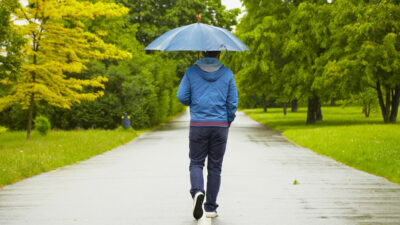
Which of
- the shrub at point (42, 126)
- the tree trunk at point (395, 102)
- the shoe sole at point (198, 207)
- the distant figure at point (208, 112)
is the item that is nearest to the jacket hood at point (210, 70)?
the distant figure at point (208, 112)

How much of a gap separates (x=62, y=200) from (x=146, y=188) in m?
1.45

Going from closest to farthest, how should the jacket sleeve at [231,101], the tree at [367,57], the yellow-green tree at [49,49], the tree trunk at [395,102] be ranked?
the jacket sleeve at [231,101] < the yellow-green tree at [49,49] < the tree at [367,57] < the tree trunk at [395,102]

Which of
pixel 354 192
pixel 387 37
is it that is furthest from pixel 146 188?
pixel 387 37

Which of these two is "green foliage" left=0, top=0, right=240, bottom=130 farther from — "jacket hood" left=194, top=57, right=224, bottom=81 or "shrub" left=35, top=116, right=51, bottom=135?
"jacket hood" left=194, top=57, right=224, bottom=81

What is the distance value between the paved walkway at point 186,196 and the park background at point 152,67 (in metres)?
2.76

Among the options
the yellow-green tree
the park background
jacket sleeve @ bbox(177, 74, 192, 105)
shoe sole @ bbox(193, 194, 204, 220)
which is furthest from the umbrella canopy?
the yellow-green tree

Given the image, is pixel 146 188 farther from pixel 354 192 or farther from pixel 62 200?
pixel 354 192

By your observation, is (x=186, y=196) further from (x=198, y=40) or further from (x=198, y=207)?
(x=198, y=40)

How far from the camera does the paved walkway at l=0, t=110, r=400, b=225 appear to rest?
5.75m

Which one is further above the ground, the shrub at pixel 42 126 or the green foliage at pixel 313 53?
the green foliage at pixel 313 53

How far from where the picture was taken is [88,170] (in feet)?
33.7

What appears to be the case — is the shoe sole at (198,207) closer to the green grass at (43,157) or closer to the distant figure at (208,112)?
the distant figure at (208,112)

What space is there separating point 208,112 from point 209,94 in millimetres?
204

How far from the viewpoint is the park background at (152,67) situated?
1645cm
